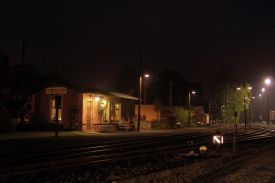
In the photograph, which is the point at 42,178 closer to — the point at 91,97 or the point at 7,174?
the point at 7,174


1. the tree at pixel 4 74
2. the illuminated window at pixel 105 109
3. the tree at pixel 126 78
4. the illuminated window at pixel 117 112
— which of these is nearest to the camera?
the tree at pixel 4 74

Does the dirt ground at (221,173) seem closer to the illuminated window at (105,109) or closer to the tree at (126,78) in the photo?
the illuminated window at (105,109)

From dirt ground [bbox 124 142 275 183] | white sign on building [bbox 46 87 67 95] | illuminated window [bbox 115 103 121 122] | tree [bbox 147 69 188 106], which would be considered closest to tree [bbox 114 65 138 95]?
tree [bbox 147 69 188 106]

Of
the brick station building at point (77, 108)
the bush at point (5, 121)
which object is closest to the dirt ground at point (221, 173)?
the bush at point (5, 121)

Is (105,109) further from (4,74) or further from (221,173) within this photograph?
(221,173)

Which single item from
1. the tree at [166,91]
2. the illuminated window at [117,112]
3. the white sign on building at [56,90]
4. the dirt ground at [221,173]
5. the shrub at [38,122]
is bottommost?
the dirt ground at [221,173]

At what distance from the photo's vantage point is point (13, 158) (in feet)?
52.7

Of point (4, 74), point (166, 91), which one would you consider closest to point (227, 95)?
point (166, 91)

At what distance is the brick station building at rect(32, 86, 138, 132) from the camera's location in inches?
1467

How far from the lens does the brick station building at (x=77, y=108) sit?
122 feet

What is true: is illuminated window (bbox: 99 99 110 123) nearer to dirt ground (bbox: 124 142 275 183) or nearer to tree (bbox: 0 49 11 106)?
tree (bbox: 0 49 11 106)

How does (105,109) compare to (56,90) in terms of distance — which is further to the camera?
(105,109)

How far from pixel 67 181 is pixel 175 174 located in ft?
11.4

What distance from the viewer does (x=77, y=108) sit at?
37438mm
